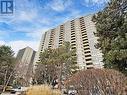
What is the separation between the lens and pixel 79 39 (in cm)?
10562

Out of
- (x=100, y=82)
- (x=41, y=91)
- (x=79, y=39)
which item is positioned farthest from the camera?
(x=79, y=39)

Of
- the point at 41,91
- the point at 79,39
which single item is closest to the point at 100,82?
the point at 41,91

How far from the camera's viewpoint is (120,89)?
49.1 ft

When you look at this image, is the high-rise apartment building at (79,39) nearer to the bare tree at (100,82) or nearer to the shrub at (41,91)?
the shrub at (41,91)

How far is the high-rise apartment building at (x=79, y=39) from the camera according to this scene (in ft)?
311

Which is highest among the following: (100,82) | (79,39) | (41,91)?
(79,39)

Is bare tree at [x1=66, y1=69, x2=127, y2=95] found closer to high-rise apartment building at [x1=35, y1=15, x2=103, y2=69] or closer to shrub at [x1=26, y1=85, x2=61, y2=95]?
shrub at [x1=26, y1=85, x2=61, y2=95]

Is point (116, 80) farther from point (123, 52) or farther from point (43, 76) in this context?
point (43, 76)

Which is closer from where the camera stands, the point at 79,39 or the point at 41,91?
the point at 41,91

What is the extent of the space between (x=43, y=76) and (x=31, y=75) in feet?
18.1

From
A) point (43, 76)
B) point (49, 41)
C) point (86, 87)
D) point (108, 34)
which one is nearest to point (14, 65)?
point (43, 76)

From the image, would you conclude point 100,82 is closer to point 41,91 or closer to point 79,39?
point 41,91

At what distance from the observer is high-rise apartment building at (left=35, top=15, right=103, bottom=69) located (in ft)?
311

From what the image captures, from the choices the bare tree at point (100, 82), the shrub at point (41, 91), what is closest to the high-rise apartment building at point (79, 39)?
the shrub at point (41, 91)
